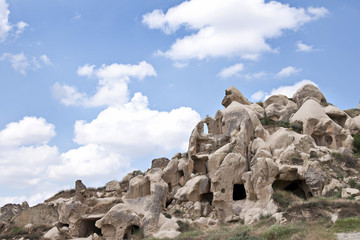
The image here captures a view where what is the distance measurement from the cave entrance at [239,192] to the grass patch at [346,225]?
13.6m

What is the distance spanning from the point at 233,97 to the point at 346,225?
29.8 m

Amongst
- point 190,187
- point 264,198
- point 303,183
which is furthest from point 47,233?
point 303,183

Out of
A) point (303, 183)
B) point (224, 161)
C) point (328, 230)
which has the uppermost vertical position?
point (224, 161)

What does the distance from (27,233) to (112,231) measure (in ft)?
31.7

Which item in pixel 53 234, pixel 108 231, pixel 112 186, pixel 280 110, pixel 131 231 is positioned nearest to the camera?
pixel 108 231

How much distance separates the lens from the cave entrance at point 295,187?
3042cm

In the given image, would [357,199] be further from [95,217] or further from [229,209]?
[95,217]

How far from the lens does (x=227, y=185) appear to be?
31188 mm

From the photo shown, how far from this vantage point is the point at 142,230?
A: 1097 inches

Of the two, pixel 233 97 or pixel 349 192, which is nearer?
pixel 349 192

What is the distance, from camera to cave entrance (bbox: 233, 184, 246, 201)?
33.2 metres

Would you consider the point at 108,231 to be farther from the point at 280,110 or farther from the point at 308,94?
the point at 308,94

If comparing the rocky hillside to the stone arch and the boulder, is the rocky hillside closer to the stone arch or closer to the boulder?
the stone arch

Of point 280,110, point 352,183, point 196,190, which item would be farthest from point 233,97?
point 352,183
